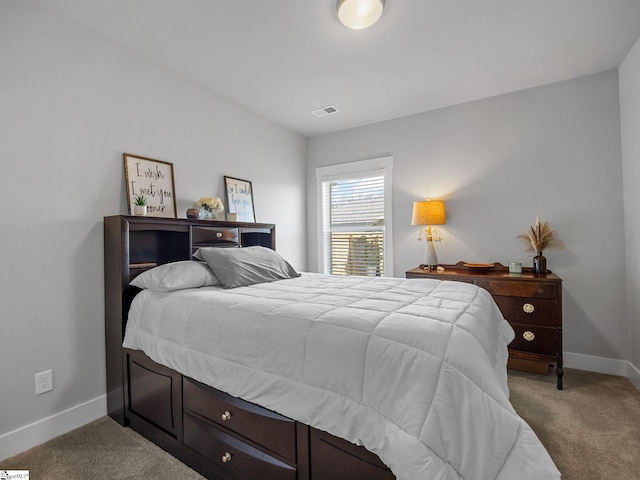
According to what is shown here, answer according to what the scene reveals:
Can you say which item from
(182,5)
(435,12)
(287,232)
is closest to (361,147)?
(287,232)

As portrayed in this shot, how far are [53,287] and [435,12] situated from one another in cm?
293

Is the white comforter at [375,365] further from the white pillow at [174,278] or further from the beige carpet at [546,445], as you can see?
the beige carpet at [546,445]

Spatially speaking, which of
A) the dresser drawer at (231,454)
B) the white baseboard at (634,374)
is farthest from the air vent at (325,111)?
the white baseboard at (634,374)

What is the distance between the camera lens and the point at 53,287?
1.96 metres

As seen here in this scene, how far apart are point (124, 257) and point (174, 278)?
1.22 feet

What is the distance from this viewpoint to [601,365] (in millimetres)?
2805

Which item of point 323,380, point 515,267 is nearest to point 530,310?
point 515,267

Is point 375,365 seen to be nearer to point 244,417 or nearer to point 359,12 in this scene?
point 244,417

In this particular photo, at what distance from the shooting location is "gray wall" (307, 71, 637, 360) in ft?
9.15

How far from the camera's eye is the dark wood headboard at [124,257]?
80.4 inches

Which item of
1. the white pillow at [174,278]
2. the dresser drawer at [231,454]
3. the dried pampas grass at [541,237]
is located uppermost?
the dried pampas grass at [541,237]

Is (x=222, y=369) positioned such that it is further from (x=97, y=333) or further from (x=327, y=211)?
(x=327, y=211)

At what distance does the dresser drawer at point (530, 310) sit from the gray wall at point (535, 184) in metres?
0.57

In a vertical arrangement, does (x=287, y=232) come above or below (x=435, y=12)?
below
